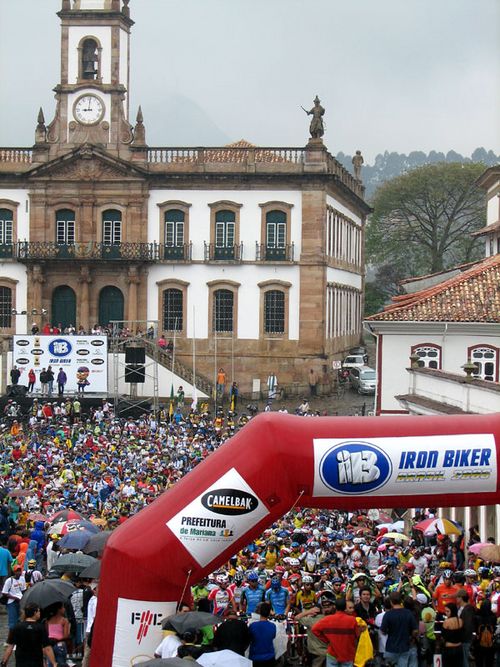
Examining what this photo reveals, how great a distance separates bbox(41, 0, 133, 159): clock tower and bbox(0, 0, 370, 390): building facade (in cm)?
6

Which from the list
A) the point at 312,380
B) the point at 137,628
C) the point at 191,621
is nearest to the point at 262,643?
the point at 191,621

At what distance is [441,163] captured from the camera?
91.4m

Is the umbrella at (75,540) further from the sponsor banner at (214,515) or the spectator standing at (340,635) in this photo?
the spectator standing at (340,635)

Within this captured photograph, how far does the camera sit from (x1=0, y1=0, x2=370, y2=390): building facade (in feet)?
182

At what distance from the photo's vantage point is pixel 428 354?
36219 millimetres

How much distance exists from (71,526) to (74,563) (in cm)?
355

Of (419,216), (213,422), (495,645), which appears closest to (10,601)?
(495,645)

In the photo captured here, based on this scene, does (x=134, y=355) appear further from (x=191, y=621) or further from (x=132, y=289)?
(x=191, y=621)

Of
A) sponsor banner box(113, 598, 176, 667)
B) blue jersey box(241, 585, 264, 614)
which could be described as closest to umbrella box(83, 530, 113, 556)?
blue jersey box(241, 585, 264, 614)

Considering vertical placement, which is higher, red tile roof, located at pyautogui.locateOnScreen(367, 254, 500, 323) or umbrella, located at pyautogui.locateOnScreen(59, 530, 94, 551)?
red tile roof, located at pyautogui.locateOnScreen(367, 254, 500, 323)

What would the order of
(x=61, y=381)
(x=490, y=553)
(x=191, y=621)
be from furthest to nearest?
(x=61, y=381), (x=490, y=553), (x=191, y=621)

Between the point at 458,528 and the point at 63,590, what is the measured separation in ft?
24.8

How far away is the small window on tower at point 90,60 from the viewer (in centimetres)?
5688

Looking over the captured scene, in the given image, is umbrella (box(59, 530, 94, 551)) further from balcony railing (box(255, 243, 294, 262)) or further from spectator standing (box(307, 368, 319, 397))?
balcony railing (box(255, 243, 294, 262))
